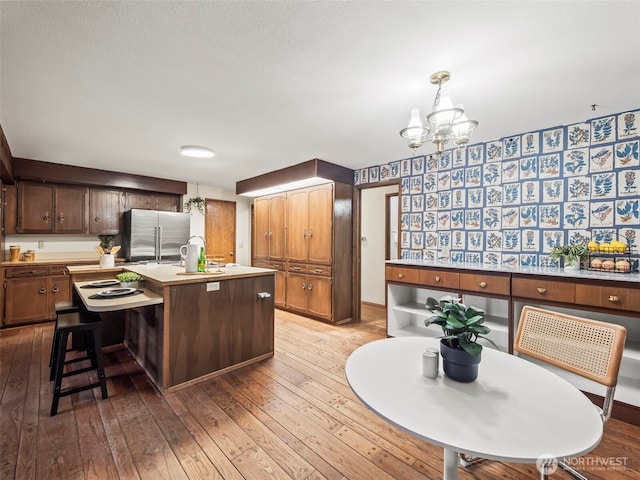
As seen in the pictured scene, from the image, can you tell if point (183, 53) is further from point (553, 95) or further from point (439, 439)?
point (553, 95)

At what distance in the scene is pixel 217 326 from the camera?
263cm

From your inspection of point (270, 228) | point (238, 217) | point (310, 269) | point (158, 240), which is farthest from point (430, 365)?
point (238, 217)

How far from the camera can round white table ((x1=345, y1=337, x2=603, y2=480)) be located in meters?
0.79

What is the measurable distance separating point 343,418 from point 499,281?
5.78 ft

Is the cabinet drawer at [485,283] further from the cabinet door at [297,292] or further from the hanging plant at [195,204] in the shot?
the hanging plant at [195,204]

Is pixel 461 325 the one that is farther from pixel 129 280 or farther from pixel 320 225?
pixel 320 225

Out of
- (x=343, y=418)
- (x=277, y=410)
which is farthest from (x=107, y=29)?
(x=343, y=418)

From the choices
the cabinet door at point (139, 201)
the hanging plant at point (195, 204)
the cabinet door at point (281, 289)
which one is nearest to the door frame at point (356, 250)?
the cabinet door at point (281, 289)

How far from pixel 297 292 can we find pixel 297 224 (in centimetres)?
109

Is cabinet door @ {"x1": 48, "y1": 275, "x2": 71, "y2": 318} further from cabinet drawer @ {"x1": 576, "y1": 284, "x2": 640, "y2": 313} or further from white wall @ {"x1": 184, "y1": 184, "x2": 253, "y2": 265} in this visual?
cabinet drawer @ {"x1": 576, "y1": 284, "x2": 640, "y2": 313}

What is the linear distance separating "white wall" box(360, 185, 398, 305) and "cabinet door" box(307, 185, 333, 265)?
122 centimetres

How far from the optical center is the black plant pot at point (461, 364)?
1099 mm

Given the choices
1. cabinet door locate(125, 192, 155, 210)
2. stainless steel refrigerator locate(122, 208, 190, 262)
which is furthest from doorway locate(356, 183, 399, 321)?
cabinet door locate(125, 192, 155, 210)

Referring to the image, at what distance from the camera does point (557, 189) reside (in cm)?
276
